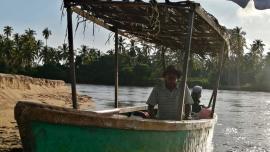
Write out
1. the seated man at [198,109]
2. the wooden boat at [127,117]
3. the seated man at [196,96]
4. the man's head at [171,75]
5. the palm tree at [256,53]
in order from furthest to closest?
1. the palm tree at [256,53]
2. the seated man at [196,96]
3. the seated man at [198,109]
4. the man's head at [171,75]
5. the wooden boat at [127,117]

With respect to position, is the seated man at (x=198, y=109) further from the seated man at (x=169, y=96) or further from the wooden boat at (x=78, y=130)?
the wooden boat at (x=78, y=130)

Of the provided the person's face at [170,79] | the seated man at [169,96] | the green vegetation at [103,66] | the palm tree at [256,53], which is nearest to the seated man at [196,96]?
the seated man at [169,96]

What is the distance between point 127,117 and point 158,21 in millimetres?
2075

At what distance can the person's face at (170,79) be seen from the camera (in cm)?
742

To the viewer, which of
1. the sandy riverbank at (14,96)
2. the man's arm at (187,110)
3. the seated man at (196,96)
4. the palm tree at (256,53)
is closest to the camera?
the man's arm at (187,110)

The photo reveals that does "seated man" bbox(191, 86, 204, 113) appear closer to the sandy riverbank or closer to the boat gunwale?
the sandy riverbank

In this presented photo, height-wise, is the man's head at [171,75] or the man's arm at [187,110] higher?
the man's head at [171,75]

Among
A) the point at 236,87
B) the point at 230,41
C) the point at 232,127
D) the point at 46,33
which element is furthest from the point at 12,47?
the point at 230,41

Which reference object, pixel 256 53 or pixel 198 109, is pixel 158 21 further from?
pixel 256 53

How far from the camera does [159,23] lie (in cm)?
701

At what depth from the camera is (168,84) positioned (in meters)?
7.56

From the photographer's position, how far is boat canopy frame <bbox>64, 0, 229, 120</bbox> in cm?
681

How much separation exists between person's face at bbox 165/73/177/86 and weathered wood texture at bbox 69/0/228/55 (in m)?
0.85

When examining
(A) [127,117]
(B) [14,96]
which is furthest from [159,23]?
(B) [14,96]
